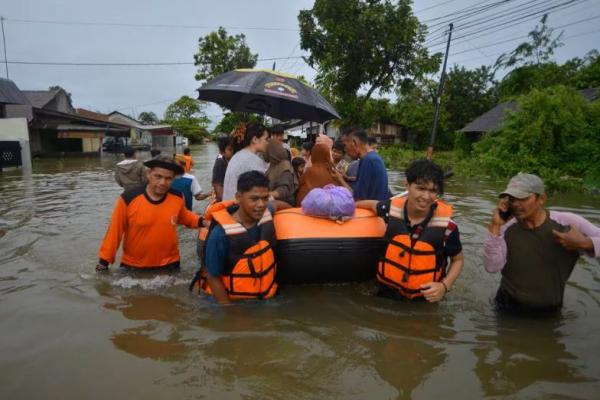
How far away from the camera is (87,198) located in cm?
1083

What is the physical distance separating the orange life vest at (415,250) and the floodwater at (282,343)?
42 centimetres

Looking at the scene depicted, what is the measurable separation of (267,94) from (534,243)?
3.05 meters

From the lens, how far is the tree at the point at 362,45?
16.5 metres

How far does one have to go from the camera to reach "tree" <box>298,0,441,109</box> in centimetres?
1645

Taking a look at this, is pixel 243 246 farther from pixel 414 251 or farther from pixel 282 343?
pixel 414 251

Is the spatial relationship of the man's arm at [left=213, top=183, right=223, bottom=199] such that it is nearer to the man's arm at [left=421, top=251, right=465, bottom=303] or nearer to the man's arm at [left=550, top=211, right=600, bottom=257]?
the man's arm at [left=421, top=251, right=465, bottom=303]

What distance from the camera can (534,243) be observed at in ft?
9.64

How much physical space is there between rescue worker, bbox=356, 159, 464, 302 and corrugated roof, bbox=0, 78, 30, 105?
23178 mm

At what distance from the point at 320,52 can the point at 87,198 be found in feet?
36.8

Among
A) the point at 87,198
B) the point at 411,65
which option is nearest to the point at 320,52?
the point at 411,65

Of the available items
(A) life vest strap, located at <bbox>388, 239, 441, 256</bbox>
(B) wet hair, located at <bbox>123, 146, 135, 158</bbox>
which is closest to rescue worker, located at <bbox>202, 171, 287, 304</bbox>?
(A) life vest strap, located at <bbox>388, 239, 441, 256</bbox>

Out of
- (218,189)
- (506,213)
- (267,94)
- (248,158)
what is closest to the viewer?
(506,213)

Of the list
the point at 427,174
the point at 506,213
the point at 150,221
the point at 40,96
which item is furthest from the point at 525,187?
the point at 40,96

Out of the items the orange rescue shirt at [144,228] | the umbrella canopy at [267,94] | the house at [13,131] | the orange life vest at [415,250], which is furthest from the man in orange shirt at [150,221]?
the house at [13,131]
